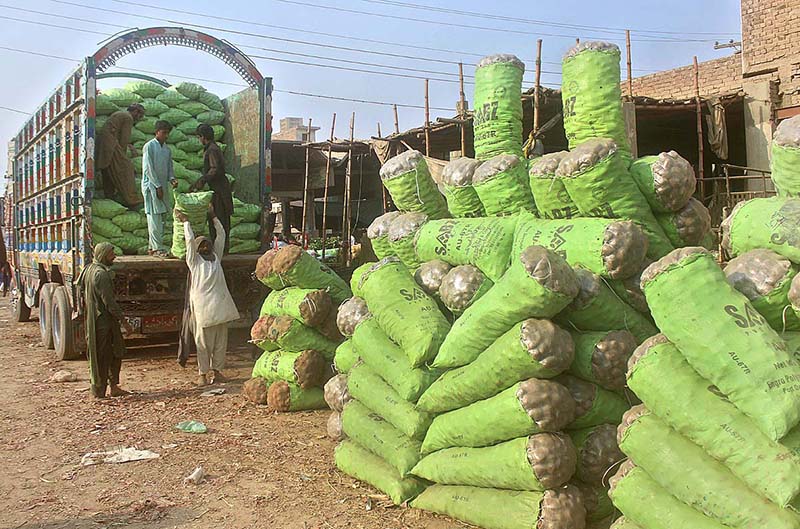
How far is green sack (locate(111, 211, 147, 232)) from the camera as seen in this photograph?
Result: 26.1 ft

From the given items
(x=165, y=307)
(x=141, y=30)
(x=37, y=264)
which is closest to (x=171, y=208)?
(x=165, y=307)

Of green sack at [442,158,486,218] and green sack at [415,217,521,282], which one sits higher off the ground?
green sack at [442,158,486,218]

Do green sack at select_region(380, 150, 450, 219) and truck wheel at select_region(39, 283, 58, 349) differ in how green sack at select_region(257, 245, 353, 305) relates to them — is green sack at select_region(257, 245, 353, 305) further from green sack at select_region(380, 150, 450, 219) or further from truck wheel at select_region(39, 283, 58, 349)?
truck wheel at select_region(39, 283, 58, 349)

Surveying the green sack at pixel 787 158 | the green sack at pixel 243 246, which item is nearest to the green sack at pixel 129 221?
the green sack at pixel 243 246

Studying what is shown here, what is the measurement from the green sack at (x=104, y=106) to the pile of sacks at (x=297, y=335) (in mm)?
3922

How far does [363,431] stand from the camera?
417 cm

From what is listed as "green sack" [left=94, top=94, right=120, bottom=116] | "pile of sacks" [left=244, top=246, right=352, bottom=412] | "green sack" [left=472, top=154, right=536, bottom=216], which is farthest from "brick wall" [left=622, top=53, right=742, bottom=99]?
"green sack" [left=472, top=154, right=536, bottom=216]

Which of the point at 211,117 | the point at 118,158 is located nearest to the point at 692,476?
the point at 118,158

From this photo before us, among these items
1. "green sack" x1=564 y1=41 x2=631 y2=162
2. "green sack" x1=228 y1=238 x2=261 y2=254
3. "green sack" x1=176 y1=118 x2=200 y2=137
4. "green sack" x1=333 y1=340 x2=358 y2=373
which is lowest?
"green sack" x1=333 y1=340 x2=358 y2=373

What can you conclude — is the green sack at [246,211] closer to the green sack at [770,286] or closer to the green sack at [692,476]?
the green sack at [692,476]

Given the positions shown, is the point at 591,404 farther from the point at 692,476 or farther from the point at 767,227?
the point at 767,227

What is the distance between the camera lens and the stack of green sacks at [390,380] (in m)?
3.80

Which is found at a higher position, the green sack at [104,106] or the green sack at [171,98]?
the green sack at [171,98]

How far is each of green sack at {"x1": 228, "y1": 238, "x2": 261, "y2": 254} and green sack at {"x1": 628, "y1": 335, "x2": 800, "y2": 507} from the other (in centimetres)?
622
